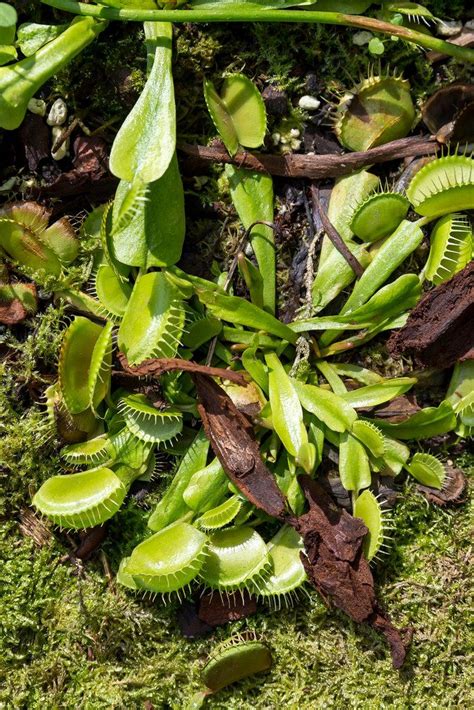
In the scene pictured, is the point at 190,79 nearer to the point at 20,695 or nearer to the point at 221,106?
the point at 221,106

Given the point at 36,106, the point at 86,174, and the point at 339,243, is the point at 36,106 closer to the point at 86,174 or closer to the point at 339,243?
the point at 86,174

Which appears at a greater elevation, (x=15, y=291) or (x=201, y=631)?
(x=15, y=291)

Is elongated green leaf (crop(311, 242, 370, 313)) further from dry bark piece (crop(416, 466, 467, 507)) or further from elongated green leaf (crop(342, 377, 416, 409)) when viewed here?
dry bark piece (crop(416, 466, 467, 507))

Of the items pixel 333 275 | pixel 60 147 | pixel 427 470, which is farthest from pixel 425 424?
pixel 60 147

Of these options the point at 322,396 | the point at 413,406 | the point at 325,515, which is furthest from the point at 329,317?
the point at 325,515

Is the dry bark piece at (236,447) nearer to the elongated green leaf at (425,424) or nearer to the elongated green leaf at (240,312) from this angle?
the elongated green leaf at (240,312)

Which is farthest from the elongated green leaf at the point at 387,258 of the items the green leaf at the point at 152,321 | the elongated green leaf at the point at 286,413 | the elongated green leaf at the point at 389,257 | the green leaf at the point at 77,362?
the green leaf at the point at 77,362
